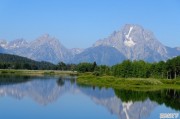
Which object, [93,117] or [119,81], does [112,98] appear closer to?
[93,117]

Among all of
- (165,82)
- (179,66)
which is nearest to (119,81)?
(165,82)

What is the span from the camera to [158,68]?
122188 mm

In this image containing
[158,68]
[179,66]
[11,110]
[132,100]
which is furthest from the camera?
[158,68]

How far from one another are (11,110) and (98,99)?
75.7ft

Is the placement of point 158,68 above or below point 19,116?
above

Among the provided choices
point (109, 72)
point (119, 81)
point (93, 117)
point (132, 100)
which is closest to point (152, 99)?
point (132, 100)

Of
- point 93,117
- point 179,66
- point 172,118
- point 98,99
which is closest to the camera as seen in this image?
point 172,118

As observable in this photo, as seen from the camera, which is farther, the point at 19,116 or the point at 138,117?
the point at 138,117

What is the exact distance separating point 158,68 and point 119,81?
27118 millimetres

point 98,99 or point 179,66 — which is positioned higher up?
point 179,66

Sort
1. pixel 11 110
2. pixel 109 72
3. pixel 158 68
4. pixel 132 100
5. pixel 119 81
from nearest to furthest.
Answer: pixel 11 110 → pixel 132 100 → pixel 119 81 → pixel 158 68 → pixel 109 72

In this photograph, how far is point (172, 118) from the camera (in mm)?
39344

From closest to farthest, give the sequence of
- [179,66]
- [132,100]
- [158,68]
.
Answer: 1. [132,100]
2. [179,66]
3. [158,68]

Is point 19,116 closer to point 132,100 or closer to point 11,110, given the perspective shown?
point 11,110
